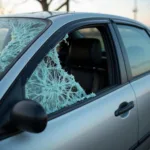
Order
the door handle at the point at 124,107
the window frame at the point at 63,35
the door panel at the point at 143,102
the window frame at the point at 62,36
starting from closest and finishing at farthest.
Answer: the window frame at the point at 62,36, the window frame at the point at 63,35, the door handle at the point at 124,107, the door panel at the point at 143,102

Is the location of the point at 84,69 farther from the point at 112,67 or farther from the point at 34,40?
the point at 34,40

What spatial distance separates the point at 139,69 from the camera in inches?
121

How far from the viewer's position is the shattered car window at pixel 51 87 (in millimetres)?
2016

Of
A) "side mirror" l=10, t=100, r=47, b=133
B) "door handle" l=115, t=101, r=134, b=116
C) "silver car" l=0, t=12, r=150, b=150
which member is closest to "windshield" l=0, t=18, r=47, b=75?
"silver car" l=0, t=12, r=150, b=150

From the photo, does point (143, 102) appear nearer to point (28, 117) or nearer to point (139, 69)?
point (139, 69)

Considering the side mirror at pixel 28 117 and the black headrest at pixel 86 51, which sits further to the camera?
the black headrest at pixel 86 51

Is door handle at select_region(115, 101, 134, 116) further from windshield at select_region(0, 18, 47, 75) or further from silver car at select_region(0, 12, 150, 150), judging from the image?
windshield at select_region(0, 18, 47, 75)

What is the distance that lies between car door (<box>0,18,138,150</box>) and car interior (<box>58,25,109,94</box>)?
21 cm

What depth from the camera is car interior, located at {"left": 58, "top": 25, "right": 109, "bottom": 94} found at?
2869mm

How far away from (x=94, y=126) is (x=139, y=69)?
3.46ft

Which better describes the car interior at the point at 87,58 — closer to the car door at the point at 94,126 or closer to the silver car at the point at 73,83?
the silver car at the point at 73,83

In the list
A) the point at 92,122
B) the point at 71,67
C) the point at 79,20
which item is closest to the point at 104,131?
the point at 92,122

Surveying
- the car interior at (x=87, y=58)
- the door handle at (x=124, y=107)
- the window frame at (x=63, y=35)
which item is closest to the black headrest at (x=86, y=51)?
the car interior at (x=87, y=58)

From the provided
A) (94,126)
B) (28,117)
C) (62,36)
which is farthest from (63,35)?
(28,117)
